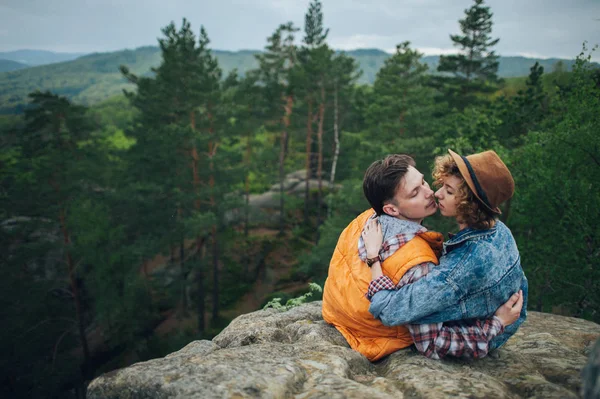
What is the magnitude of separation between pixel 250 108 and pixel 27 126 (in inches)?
561

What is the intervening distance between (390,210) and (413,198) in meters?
0.23

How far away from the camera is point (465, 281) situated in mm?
2676

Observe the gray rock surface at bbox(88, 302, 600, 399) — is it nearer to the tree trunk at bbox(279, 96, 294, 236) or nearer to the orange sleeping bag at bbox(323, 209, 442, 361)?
the orange sleeping bag at bbox(323, 209, 442, 361)

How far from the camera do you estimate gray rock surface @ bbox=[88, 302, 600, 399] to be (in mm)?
2268

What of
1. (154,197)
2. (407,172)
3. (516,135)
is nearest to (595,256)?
(516,135)

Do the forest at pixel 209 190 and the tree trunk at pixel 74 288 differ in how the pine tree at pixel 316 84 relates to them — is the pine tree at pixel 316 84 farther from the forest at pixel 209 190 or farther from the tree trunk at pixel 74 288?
the tree trunk at pixel 74 288

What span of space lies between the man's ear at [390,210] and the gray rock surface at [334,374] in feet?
3.98

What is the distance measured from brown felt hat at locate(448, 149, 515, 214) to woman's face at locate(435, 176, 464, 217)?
0.43ft

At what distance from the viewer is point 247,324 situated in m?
4.15

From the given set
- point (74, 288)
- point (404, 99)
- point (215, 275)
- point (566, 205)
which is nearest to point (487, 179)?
point (566, 205)

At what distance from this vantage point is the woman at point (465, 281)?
Result: 268cm

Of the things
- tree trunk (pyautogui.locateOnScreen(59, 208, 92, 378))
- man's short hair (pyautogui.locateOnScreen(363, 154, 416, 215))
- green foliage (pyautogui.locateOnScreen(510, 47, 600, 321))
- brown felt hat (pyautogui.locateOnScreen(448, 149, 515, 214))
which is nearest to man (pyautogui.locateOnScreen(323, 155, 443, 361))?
man's short hair (pyautogui.locateOnScreen(363, 154, 416, 215))

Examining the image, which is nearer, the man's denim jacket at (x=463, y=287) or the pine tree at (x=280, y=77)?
the man's denim jacket at (x=463, y=287)

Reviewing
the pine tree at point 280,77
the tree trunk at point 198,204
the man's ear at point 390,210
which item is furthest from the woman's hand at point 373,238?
the pine tree at point 280,77
